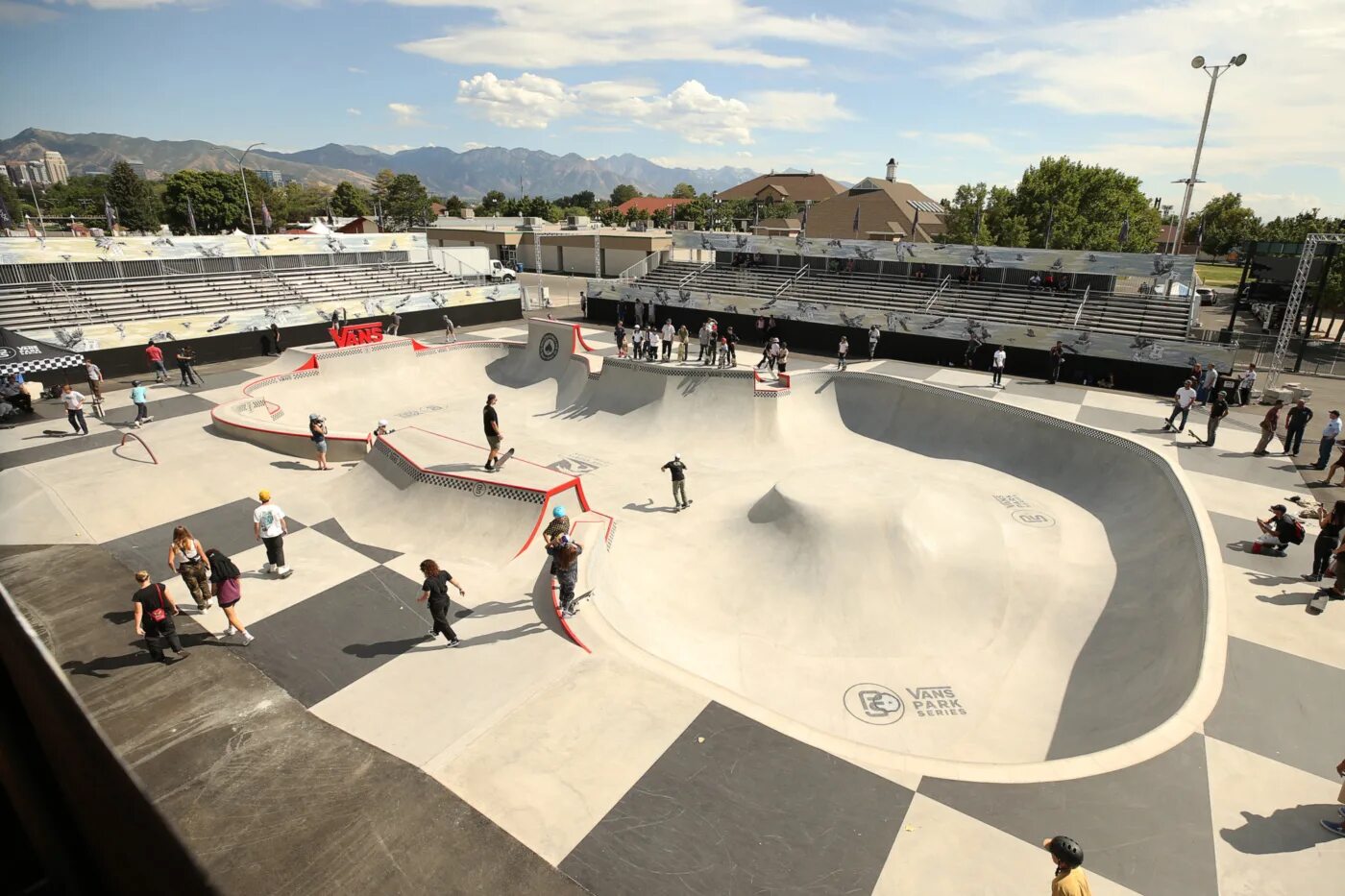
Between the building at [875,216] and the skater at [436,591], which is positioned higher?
the building at [875,216]

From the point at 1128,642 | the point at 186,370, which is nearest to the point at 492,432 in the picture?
the point at 1128,642

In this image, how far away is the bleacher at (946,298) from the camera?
23609 millimetres

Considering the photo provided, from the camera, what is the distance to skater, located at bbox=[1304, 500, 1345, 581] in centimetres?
916

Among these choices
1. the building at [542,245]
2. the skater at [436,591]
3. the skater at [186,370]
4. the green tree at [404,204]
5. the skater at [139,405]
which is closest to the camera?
the skater at [436,591]

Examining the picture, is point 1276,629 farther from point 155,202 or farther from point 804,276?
point 155,202

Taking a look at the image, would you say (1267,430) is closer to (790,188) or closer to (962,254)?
(962,254)

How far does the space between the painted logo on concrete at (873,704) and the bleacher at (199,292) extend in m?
27.6

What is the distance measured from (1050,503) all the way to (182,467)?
19.5 m

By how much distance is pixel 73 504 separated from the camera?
12.5 metres

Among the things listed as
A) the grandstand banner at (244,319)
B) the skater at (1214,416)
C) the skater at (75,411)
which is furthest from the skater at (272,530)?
the skater at (1214,416)

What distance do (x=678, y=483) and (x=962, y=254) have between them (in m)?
20.7

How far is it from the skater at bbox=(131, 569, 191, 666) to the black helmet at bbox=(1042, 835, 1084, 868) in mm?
9077

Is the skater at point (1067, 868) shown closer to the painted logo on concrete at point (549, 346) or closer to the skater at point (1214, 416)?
the skater at point (1214, 416)

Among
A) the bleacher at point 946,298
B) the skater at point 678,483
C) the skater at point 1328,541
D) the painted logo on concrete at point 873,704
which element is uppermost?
the bleacher at point 946,298
